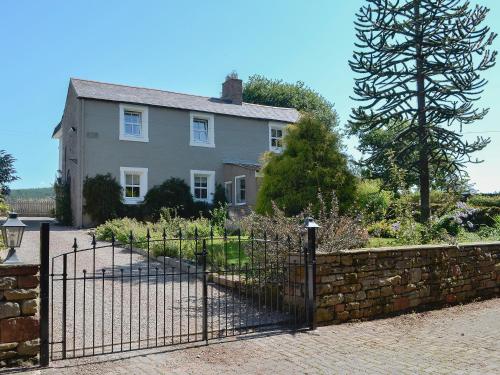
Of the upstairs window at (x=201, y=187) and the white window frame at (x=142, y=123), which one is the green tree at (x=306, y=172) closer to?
the white window frame at (x=142, y=123)

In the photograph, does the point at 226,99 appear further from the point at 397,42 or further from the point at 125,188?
the point at 397,42

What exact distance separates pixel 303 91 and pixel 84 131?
26821 millimetres

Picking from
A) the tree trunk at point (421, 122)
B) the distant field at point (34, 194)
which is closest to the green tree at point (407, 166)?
the tree trunk at point (421, 122)

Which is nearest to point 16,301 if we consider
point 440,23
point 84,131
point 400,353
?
point 400,353

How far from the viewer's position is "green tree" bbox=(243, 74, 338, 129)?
42625mm

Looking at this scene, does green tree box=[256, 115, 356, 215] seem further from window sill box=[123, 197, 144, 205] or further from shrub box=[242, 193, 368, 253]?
window sill box=[123, 197, 144, 205]

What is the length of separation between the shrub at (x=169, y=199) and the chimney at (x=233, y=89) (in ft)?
21.6

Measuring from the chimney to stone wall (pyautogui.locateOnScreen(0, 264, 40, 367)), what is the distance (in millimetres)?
22553

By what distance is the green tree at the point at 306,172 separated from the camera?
10.8m

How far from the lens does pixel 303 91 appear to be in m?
43.9

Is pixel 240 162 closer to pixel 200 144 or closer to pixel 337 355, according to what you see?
pixel 200 144

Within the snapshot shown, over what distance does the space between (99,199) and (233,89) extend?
1039 centimetres

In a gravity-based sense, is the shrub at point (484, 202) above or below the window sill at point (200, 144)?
below

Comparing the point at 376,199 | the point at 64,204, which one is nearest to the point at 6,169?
the point at 64,204
